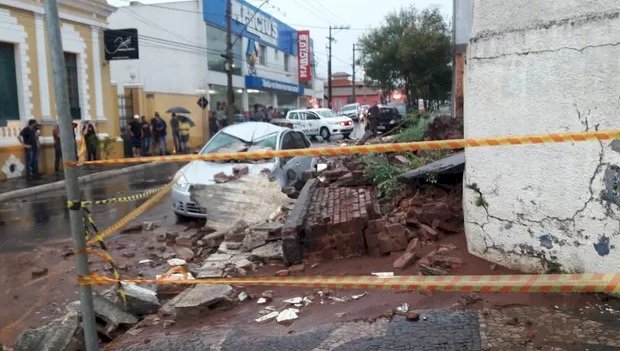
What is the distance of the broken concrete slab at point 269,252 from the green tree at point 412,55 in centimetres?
2808

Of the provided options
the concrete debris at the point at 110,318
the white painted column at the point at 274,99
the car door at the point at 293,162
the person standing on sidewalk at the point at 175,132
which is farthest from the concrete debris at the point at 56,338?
the white painted column at the point at 274,99

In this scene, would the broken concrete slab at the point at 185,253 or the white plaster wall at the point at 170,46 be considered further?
the white plaster wall at the point at 170,46

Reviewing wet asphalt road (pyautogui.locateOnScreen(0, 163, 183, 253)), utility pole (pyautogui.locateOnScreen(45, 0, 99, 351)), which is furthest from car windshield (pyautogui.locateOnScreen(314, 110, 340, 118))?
utility pole (pyautogui.locateOnScreen(45, 0, 99, 351))

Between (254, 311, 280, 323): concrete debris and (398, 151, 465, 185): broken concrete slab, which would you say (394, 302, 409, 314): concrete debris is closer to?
(254, 311, 280, 323): concrete debris

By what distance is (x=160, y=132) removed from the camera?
24.2m

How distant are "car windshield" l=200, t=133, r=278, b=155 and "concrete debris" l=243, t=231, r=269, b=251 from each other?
3.28m

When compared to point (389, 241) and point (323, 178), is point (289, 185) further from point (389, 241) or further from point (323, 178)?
point (389, 241)

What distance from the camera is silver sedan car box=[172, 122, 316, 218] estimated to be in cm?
902

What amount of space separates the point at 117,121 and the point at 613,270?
68.9 feet

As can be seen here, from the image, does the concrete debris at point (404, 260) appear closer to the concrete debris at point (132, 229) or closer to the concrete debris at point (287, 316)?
the concrete debris at point (287, 316)

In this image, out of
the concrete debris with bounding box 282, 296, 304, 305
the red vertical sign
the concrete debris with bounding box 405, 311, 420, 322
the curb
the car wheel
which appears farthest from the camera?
the red vertical sign

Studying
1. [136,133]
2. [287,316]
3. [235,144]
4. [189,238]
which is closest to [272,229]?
[189,238]

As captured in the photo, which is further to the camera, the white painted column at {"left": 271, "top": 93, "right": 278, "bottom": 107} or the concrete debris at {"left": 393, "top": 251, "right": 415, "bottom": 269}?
the white painted column at {"left": 271, "top": 93, "right": 278, "bottom": 107}

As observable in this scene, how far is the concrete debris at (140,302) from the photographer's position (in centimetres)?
504
